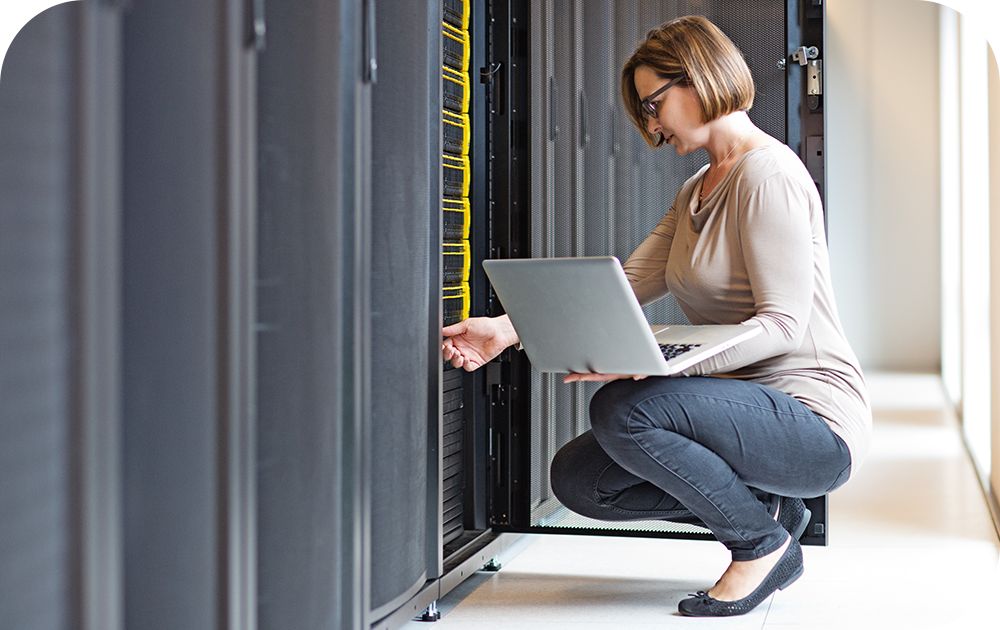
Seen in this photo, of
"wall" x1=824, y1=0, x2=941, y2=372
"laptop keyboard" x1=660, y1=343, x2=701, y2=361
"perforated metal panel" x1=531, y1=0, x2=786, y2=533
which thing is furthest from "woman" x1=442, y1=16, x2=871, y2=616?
"wall" x1=824, y1=0, x2=941, y2=372

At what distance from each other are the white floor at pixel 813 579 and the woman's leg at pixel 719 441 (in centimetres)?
26

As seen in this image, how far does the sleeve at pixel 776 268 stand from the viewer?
2.18m

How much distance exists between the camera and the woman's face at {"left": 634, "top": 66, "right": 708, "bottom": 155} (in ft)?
7.88

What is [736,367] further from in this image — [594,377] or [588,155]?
[588,155]

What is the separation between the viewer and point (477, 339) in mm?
2564

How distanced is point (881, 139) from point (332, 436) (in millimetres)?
8311

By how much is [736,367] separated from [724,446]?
6.2 inches

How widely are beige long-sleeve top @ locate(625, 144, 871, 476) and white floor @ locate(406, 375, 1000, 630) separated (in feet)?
1.12

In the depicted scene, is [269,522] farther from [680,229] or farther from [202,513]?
[680,229]

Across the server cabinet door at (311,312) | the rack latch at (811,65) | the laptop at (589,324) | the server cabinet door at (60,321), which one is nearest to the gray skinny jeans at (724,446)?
the laptop at (589,324)

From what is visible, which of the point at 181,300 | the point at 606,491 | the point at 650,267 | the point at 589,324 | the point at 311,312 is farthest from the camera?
the point at 650,267

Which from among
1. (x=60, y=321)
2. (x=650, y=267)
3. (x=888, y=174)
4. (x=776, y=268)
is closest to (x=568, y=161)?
(x=650, y=267)

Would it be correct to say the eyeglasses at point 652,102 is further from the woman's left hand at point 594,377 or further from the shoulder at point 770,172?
the woman's left hand at point 594,377

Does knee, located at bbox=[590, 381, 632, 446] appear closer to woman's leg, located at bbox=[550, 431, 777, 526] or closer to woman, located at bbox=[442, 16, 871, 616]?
woman, located at bbox=[442, 16, 871, 616]
